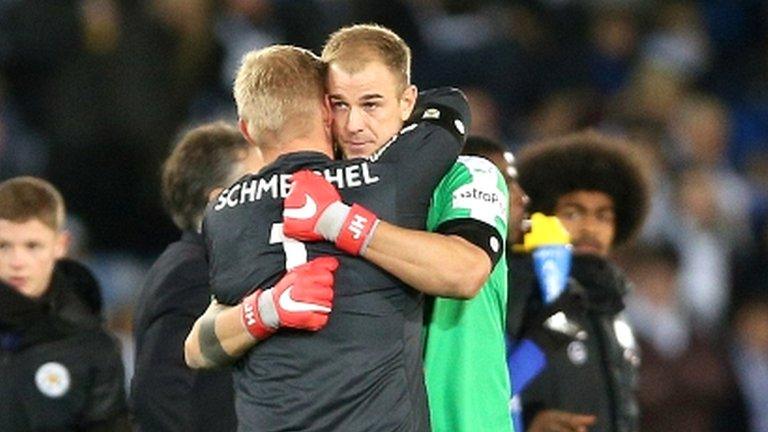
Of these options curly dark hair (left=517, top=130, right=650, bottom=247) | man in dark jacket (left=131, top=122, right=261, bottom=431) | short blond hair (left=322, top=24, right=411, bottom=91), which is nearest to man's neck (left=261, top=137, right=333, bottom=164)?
short blond hair (left=322, top=24, right=411, bottom=91)

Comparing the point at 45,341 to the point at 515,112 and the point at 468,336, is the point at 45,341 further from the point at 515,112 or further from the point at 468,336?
the point at 515,112

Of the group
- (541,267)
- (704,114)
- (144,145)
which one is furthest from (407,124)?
(704,114)

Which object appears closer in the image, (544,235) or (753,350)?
(544,235)

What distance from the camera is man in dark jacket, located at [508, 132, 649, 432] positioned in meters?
6.21

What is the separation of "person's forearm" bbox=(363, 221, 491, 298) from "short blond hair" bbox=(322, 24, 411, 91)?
0.46 metres

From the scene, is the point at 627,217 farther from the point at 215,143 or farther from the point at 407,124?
the point at 407,124

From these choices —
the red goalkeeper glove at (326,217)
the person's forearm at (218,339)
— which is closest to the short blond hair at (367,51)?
the red goalkeeper glove at (326,217)

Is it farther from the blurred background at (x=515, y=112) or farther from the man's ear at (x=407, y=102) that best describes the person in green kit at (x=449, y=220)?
the blurred background at (x=515, y=112)

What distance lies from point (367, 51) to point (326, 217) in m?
0.50

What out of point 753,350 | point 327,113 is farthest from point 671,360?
point 327,113

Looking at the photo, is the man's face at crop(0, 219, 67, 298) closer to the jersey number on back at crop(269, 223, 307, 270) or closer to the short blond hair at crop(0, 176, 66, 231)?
the short blond hair at crop(0, 176, 66, 231)

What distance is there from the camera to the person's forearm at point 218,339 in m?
4.88

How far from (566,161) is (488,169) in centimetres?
193

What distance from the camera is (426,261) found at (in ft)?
15.7
